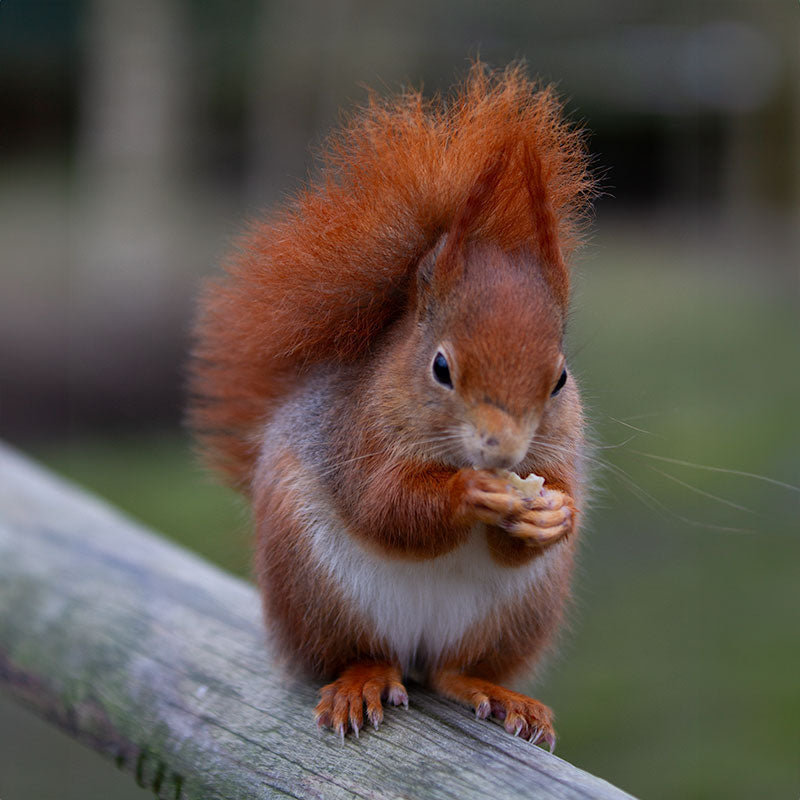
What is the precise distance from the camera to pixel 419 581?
125 cm

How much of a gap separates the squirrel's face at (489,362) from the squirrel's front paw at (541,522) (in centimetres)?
5

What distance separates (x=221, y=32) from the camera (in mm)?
6836

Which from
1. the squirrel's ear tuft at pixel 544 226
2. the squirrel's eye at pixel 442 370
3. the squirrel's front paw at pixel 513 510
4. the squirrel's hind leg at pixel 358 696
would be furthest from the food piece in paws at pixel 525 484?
the squirrel's hind leg at pixel 358 696

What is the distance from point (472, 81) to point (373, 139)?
151 mm

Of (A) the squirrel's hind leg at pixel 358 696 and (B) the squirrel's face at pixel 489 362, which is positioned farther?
(A) the squirrel's hind leg at pixel 358 696

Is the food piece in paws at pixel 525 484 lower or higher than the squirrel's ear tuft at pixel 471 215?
lower

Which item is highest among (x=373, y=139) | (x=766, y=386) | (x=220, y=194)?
(x=373, y=139)

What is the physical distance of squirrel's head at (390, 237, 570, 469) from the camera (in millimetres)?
1082

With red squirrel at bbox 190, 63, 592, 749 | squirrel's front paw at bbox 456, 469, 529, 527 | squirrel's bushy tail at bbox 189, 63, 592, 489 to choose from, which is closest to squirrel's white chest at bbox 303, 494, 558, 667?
red squirrel at bbox 190, 63, 592, 749

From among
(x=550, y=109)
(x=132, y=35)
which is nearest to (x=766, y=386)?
(x=132, y=35)

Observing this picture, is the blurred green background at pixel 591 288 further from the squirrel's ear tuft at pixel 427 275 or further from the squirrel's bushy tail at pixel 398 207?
the squirrel's ear tuft at pixel 427 275

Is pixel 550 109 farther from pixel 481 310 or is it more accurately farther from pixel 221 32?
pixel 221 32

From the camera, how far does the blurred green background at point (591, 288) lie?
2594 mm

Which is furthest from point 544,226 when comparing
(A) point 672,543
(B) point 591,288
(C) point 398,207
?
(B) point 591,288
